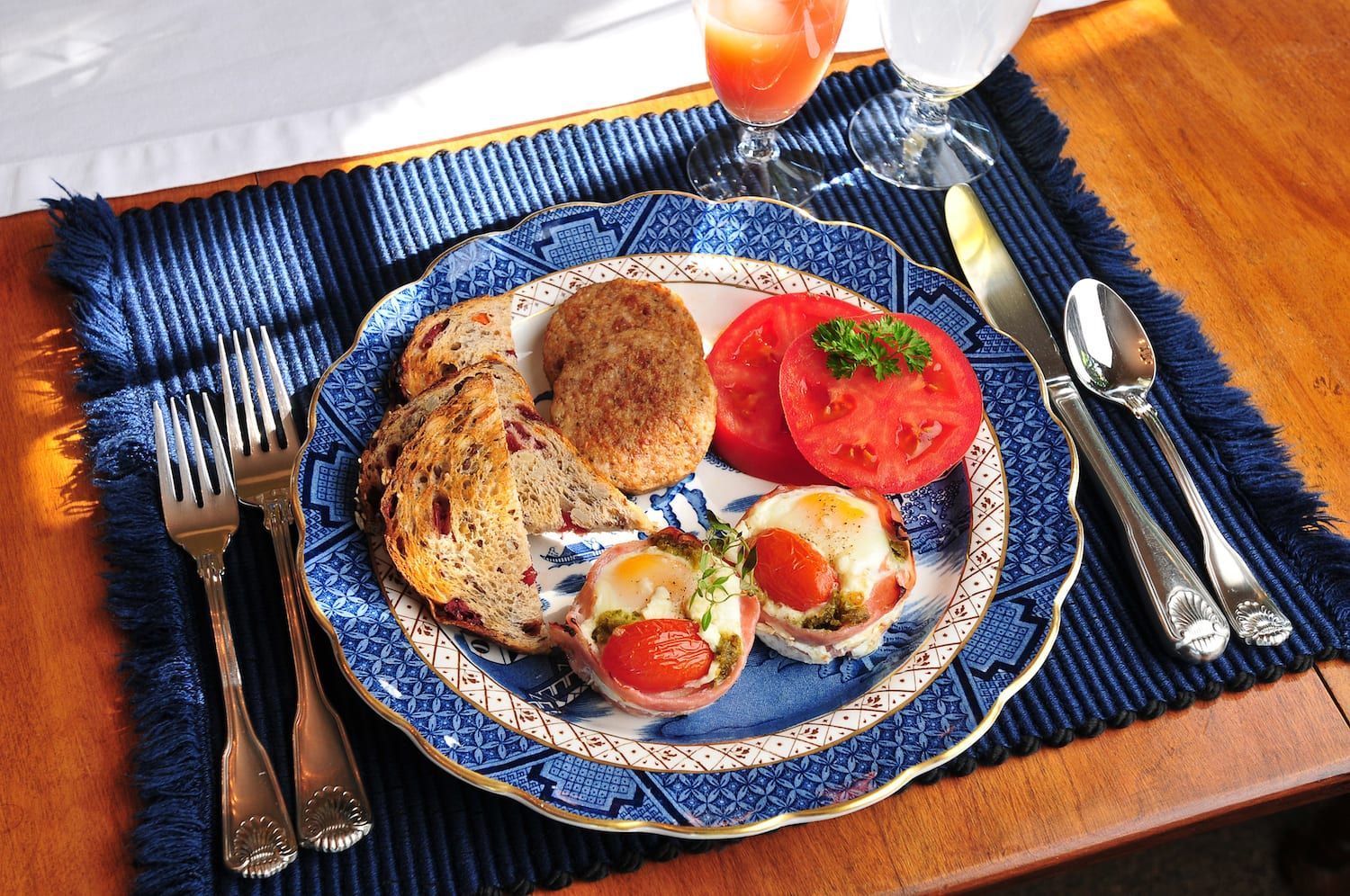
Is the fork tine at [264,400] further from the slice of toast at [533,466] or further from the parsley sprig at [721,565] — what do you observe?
the parsley sprig at [721,565]

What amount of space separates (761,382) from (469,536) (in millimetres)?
635

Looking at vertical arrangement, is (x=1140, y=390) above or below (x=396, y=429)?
below

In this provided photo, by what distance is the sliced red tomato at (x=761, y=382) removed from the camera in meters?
1.99

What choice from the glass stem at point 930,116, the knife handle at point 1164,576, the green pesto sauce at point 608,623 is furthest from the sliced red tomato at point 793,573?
the glass stem at point 930,116

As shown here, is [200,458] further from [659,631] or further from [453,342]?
[659,631]

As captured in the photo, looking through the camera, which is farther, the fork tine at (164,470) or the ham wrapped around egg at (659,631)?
the fork tine at (164,470)

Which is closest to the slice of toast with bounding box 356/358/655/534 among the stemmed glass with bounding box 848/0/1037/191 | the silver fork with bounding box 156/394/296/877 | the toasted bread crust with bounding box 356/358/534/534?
the toasted bread crust with bounding box 356/358/534/534

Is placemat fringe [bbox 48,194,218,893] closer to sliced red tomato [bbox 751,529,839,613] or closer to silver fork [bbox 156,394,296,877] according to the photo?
silver fork [bbox 156,394,296,877]

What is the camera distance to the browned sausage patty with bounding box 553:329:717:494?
6.32 feet

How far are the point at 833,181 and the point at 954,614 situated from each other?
111 centimetres

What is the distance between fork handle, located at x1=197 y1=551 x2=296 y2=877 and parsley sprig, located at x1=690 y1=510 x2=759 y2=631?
661 mm

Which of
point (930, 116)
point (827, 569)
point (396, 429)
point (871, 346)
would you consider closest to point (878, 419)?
point (871, 346)

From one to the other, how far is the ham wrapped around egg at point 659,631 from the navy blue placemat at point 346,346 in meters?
0.21

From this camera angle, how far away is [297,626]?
1.74 meters
